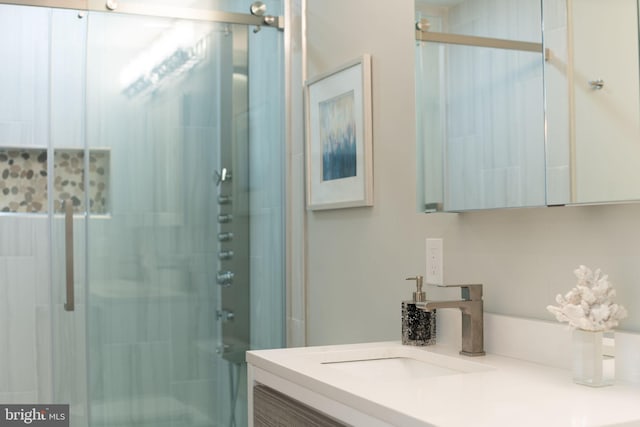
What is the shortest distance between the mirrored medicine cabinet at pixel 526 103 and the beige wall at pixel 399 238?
7 cm

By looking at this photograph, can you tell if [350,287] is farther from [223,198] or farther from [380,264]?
[223,198]

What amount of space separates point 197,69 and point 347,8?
0.60 metres

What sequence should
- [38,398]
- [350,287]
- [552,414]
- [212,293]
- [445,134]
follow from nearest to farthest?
[552,414] < [445,134] < [350,287] < [212,293] < [38,398]

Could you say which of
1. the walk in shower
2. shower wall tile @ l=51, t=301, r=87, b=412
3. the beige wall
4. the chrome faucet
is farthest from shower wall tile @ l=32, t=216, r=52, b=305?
the chrome faucet

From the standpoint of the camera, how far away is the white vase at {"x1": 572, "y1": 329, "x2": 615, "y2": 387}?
1.29m

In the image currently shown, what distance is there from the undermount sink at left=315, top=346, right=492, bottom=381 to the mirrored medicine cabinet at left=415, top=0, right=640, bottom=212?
36 centimetres

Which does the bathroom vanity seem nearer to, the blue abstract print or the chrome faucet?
the chrome faucet

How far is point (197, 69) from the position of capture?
2719 mm

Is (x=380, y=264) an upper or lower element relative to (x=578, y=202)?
lower

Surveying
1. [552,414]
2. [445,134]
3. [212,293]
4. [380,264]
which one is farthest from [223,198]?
[552,414]

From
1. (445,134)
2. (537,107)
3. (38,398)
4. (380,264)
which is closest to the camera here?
(537,107)

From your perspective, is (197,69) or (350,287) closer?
(350,287)

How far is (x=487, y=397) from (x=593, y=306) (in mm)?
262

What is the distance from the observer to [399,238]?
7.09 ft
